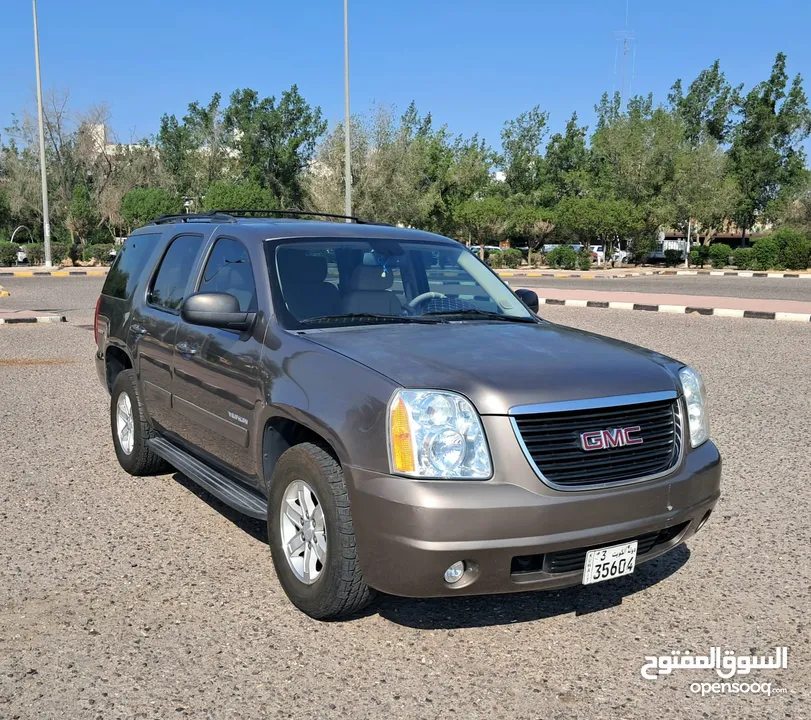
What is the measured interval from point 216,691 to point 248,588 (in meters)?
0.96

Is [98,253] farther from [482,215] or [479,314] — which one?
[479,314]

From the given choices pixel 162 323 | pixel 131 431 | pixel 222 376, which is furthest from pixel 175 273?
pixel 222 376

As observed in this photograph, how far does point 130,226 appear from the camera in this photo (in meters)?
54.6

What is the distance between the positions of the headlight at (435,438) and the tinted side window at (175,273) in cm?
245

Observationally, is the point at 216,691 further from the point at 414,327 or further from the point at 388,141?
the point at 388,141

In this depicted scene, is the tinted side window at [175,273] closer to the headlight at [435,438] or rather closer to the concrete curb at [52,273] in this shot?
the headlight at [435,438]

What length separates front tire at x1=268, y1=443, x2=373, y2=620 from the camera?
3.47 meters

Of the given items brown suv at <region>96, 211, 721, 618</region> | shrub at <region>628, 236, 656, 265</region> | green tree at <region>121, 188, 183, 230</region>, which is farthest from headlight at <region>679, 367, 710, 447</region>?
shrub at <region>628, 236, 656, 265</region>

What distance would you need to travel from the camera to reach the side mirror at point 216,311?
421 centimetres

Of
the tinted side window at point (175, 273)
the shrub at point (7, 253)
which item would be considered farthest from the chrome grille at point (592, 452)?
the shrub at point (7, 253)

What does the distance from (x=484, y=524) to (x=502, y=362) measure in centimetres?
74

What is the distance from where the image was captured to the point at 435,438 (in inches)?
129

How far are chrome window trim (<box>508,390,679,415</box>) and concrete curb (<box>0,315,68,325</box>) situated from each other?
1456 cm

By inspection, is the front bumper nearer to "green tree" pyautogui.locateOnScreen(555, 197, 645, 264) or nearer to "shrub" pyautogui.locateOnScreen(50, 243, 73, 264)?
"shrub" pyautogui.locateOnScreen(50, 243, 73, 264)
